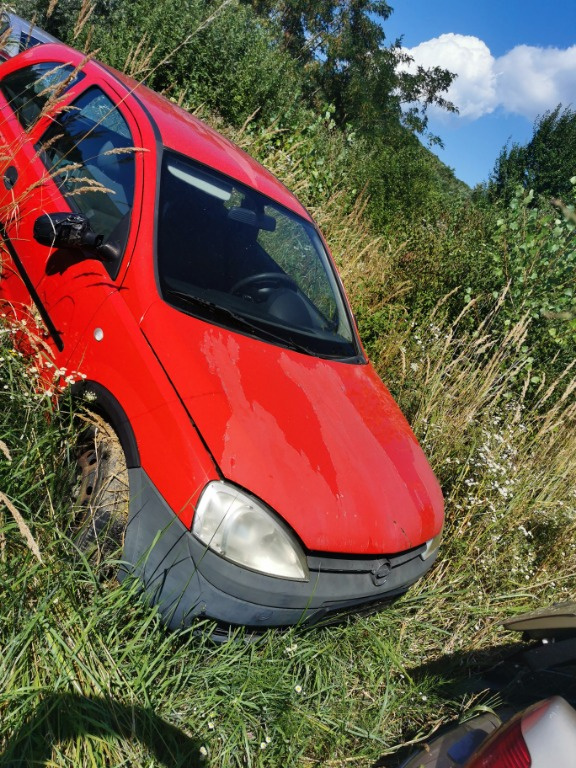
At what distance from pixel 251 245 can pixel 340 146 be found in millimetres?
7698

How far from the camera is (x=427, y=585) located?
3.62 meters

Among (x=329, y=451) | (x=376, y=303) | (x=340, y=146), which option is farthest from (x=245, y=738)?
(x=340, y=146)

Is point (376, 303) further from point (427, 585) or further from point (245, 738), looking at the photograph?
point (245, 738)

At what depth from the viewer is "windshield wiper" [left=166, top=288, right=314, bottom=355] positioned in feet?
9.29

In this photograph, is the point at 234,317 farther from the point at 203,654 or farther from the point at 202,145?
the point at 203,654

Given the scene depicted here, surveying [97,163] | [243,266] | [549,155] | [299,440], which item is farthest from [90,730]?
[549,155]

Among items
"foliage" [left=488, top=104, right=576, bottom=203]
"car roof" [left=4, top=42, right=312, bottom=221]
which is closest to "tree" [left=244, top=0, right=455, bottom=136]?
→ "foliage" [left=488, top=104, right=576, bottom=203]

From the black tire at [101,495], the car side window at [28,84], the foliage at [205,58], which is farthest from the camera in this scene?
the foliage at [205,58]

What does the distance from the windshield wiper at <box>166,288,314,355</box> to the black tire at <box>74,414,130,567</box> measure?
627 millimetres

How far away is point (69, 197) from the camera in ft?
10.5

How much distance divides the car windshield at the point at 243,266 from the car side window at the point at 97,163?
0.61ft

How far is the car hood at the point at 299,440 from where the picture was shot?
2391 mm

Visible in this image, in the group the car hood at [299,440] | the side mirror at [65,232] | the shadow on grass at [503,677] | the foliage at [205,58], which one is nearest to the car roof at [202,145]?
the side mirror at [65,232]

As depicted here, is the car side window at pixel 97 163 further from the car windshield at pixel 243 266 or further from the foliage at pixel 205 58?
the foliage at pixel 205 58
